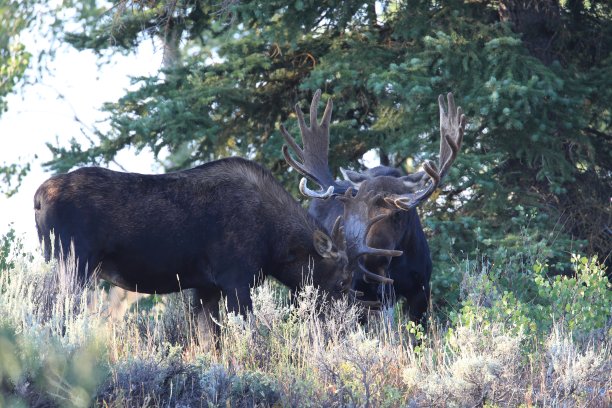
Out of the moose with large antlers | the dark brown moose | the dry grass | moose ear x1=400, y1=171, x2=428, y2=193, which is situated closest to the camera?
→ the dry grass

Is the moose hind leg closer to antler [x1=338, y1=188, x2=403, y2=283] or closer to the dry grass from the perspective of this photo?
antler [x1=338, y1=188, x2=403, y2=283]

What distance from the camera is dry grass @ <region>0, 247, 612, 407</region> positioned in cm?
575

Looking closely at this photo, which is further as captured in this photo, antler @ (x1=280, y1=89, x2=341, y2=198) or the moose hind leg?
antler @ (x1=280, y1=89, x2=341, y2=198)

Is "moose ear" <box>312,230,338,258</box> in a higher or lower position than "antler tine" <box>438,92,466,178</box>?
lower

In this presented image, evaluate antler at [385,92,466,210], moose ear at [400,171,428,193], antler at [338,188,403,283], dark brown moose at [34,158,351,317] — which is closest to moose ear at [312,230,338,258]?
dark brown moose at [34,158,351,317]

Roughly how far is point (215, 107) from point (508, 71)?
3.72m

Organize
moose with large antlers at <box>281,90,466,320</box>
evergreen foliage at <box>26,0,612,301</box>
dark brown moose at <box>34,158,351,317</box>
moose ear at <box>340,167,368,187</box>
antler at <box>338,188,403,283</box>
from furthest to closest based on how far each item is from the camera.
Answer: evergreen foliage at <box>26,0,612,301</box>, moose ear at <box>340,167,368,187</box>, moose with large antlers at <box>281,90,466,320</box>, antler at <box>338,188,403,283</box>, dark brown moose at <box>34,158,351,317</box>

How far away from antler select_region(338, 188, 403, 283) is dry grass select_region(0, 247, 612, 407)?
1.64 metres

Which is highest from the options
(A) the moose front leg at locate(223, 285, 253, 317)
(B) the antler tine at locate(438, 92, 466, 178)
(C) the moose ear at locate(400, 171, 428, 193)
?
(B) the antler tine at locate(438, 92, 466, 178)

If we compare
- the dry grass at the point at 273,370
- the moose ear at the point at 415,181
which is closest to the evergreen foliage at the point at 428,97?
the moose ear at the point at 415,181

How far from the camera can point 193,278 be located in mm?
8875

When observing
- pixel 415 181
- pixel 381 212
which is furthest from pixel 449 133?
pixel 381 212

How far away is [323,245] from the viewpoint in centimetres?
916

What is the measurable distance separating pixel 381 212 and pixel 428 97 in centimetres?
248
